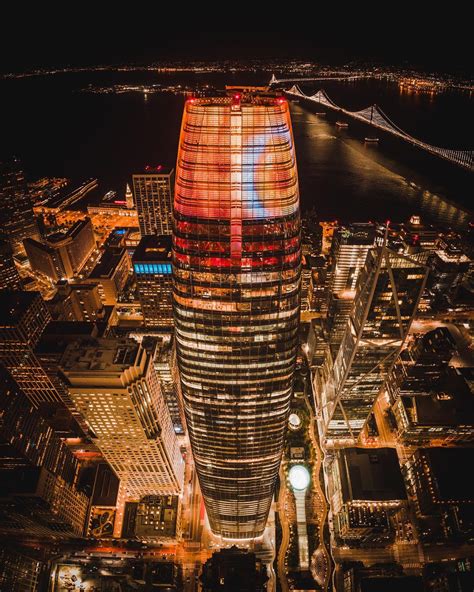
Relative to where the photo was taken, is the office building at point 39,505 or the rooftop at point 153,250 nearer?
the office building at point 39,505

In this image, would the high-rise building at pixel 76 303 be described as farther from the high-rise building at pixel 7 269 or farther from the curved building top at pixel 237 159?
the curved building top at pixel 237 159

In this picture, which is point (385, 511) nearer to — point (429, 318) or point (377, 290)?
point (377, 290)

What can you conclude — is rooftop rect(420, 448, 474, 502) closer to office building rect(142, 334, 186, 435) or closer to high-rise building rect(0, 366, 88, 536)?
office building rect(142, 334, 186, 435)

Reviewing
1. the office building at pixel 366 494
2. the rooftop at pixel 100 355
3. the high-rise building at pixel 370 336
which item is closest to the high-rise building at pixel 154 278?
the high-rise building at pixel 370 336

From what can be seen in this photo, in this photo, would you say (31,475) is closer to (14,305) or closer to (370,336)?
(14,305)

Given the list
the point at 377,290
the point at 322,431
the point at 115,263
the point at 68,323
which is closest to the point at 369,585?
the point at 322,431

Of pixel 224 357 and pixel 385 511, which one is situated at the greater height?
pixel 224 357
